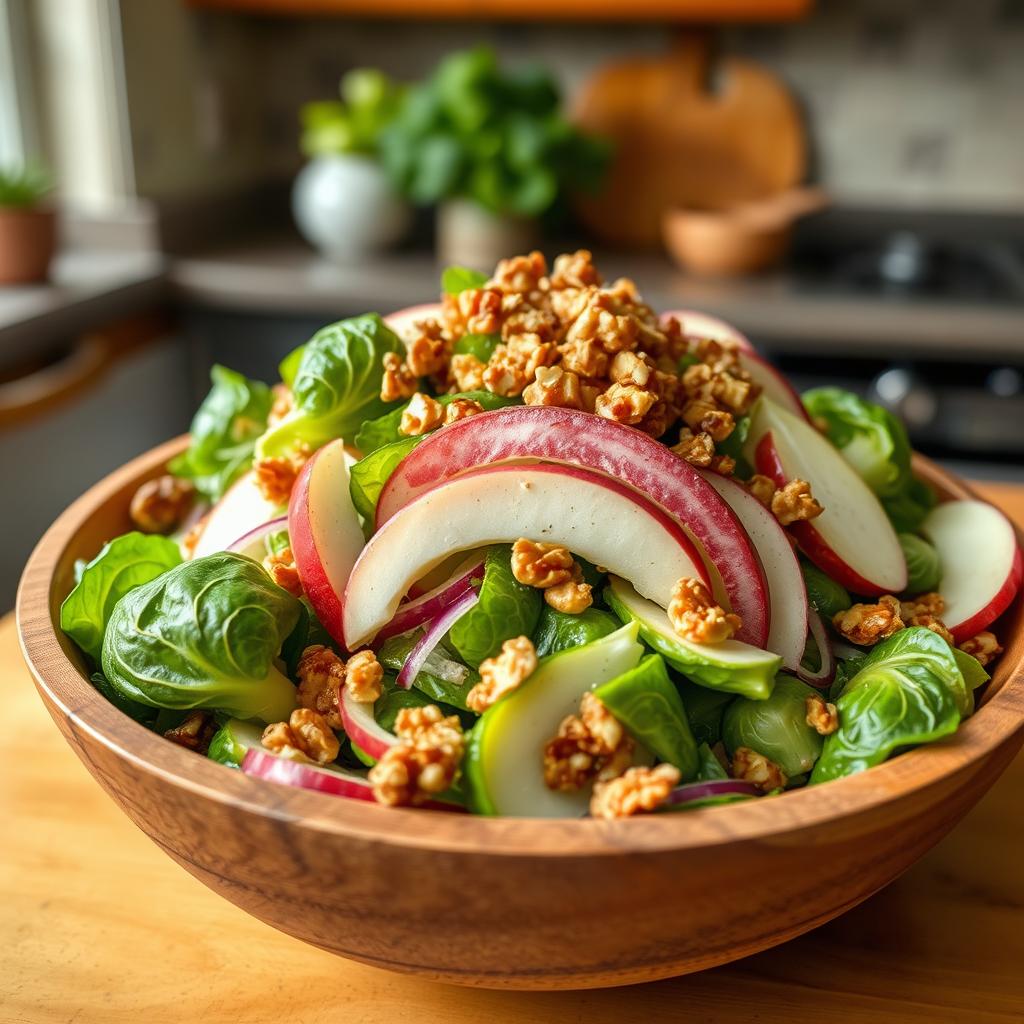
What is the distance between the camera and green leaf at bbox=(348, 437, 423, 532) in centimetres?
100

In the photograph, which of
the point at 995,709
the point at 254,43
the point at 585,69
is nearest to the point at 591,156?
the point at 585,69

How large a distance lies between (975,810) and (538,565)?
0.51 metres

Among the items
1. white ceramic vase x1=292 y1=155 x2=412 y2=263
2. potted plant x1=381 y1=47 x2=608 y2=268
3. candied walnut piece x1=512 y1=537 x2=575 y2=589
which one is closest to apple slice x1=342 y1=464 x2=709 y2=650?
candied walnut piece x1=512 y1=537 x2=575 y2=589

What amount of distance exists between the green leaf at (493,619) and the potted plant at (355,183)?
242 cm

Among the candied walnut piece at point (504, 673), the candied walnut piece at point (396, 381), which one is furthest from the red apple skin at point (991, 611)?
the candied walnut piece at point (396, 381)

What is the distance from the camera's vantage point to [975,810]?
1078mm

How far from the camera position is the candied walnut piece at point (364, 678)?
874mm

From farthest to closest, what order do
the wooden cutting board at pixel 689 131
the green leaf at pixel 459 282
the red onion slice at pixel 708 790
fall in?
the wooden cutting board at pixel 689 131
the green leaf at pixel 459 282
the red onion slice at pixel 708 790

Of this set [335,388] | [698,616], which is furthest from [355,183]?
[698,616]

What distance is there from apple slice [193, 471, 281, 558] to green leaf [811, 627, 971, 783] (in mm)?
528

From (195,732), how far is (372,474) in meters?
0.26

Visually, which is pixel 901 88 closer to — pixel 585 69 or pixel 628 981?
pixel 585 69

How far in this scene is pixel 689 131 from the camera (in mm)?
3414

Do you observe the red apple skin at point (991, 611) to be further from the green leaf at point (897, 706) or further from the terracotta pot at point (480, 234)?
the terracotta pot at point (480, 234)
